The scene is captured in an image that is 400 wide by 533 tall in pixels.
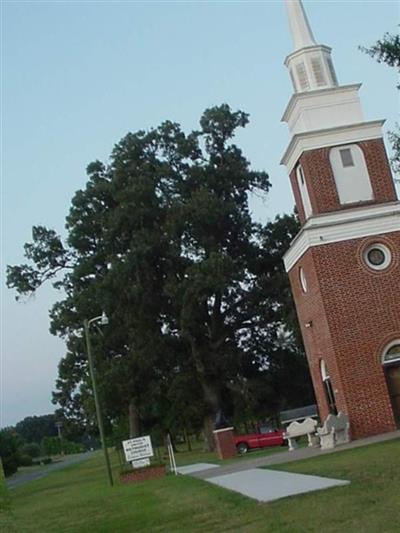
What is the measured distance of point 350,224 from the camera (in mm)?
26359

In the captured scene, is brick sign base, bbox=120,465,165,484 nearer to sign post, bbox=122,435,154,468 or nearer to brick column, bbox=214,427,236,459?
sign post, bbox=122,435,154,468

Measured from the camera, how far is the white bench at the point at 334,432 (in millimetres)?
24531

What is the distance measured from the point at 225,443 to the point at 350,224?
10755 mm

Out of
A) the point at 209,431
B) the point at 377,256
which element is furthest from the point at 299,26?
the point at 209,431

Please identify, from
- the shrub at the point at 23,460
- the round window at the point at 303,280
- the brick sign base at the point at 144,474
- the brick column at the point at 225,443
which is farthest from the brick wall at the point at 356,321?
the shrub at the point at 23,460

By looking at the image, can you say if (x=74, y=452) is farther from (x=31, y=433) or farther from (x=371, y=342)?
(x=371, y=342)

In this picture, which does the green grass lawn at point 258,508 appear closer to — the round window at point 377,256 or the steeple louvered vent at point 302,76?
the round window at point 377,256

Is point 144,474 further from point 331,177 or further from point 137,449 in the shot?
point 331,177

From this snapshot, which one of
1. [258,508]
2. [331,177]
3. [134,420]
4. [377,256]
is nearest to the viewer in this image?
[258,508]

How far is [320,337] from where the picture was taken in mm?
26719

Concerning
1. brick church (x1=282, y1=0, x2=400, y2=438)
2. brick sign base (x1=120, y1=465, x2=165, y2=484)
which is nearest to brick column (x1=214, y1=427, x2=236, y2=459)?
brick sign base (x1=120, y1=465, x2=165, y2=484)

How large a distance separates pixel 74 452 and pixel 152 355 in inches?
4537

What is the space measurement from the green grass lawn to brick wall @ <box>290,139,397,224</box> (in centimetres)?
929

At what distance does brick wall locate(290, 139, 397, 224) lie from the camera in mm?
26938
